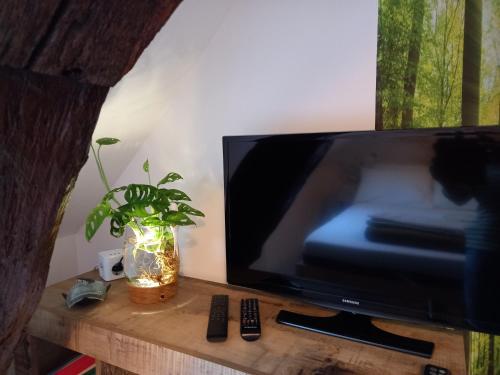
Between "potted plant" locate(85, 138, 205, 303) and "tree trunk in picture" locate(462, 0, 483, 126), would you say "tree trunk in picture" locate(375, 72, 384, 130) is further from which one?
"potted plant" locate(85, 138, 205, 303)

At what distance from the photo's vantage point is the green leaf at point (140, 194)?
1152mm

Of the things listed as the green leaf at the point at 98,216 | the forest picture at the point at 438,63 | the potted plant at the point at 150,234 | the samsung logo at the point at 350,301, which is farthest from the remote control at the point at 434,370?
the green leaf at the point at 98,216

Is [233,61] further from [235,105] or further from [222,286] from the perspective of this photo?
[222,286]

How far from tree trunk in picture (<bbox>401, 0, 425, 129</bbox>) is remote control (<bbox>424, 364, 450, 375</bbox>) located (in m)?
0.70

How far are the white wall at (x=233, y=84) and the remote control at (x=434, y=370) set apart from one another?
73 centimetres

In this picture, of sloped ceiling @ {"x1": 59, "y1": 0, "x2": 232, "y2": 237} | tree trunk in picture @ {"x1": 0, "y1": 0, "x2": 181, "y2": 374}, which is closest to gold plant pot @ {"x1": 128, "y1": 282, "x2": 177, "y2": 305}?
sloped ceiling @ {"x1": 59, "y1": 0, "x2": 232, "y2": 237}

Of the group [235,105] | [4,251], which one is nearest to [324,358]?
[4,251]

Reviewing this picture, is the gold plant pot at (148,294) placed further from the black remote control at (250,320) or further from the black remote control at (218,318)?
the black remote control at (250,320)

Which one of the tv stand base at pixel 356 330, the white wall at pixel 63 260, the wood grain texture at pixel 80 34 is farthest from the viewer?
the white wall at pixel 63 260

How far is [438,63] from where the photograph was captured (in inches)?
40.8

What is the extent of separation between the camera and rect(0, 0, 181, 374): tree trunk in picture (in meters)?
0.31

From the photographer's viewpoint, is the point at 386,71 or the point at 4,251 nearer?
the point at 4,251

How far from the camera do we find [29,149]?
1.17ft

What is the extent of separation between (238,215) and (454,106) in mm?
764
